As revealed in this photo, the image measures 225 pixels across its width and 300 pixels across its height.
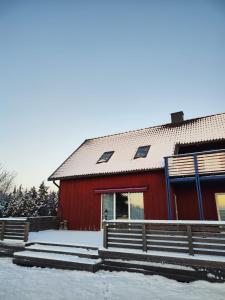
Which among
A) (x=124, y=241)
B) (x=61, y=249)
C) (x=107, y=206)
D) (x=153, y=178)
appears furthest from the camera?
(x=107, y=206)

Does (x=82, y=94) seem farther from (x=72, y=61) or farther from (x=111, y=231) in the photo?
(x=111, y=231)

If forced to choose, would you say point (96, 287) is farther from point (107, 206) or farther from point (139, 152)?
point (139, 152)

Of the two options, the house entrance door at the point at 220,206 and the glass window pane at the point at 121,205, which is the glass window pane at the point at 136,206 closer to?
the glass window pane at the point at 121,205

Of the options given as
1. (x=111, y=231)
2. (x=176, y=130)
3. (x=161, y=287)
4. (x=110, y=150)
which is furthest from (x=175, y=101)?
(x=161, y=287)

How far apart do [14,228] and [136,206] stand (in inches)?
249

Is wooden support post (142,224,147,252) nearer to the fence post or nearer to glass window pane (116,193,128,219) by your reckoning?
the fence post

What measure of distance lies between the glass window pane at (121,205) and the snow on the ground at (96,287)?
5800mm

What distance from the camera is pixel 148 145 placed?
13.7m

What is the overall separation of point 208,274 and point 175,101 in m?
12.8

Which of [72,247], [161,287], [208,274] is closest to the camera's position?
[161,287]

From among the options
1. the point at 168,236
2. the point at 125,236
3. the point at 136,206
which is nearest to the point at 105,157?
the point at 136,206

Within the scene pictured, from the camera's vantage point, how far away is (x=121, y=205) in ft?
39.6

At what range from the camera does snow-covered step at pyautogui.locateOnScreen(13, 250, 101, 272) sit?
239 inches

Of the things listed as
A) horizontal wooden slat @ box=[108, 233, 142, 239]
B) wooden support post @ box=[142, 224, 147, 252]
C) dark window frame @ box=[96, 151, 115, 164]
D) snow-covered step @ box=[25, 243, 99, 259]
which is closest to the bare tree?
dark window frame @ box=[96, 151, 115, 164]
